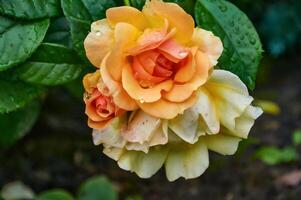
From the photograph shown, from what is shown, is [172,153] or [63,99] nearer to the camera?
[172,153]

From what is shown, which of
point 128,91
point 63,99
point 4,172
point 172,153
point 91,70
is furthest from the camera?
point 63,99

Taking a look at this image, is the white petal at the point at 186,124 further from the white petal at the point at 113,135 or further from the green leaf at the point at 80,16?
the green leaf at the point at 80,16

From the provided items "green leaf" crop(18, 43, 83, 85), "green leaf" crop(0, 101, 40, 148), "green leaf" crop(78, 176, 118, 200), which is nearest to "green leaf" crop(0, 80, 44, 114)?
"green leaf" crop(18, 43, 83, 85)

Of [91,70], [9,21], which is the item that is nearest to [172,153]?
[91,70]

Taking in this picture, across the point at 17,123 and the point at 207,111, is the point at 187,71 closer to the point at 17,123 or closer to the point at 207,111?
the point at 207,111

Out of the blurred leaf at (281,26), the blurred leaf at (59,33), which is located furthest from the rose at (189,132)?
the blurred leaf at (281,26)

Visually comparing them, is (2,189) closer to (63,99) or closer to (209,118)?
(63,99)
